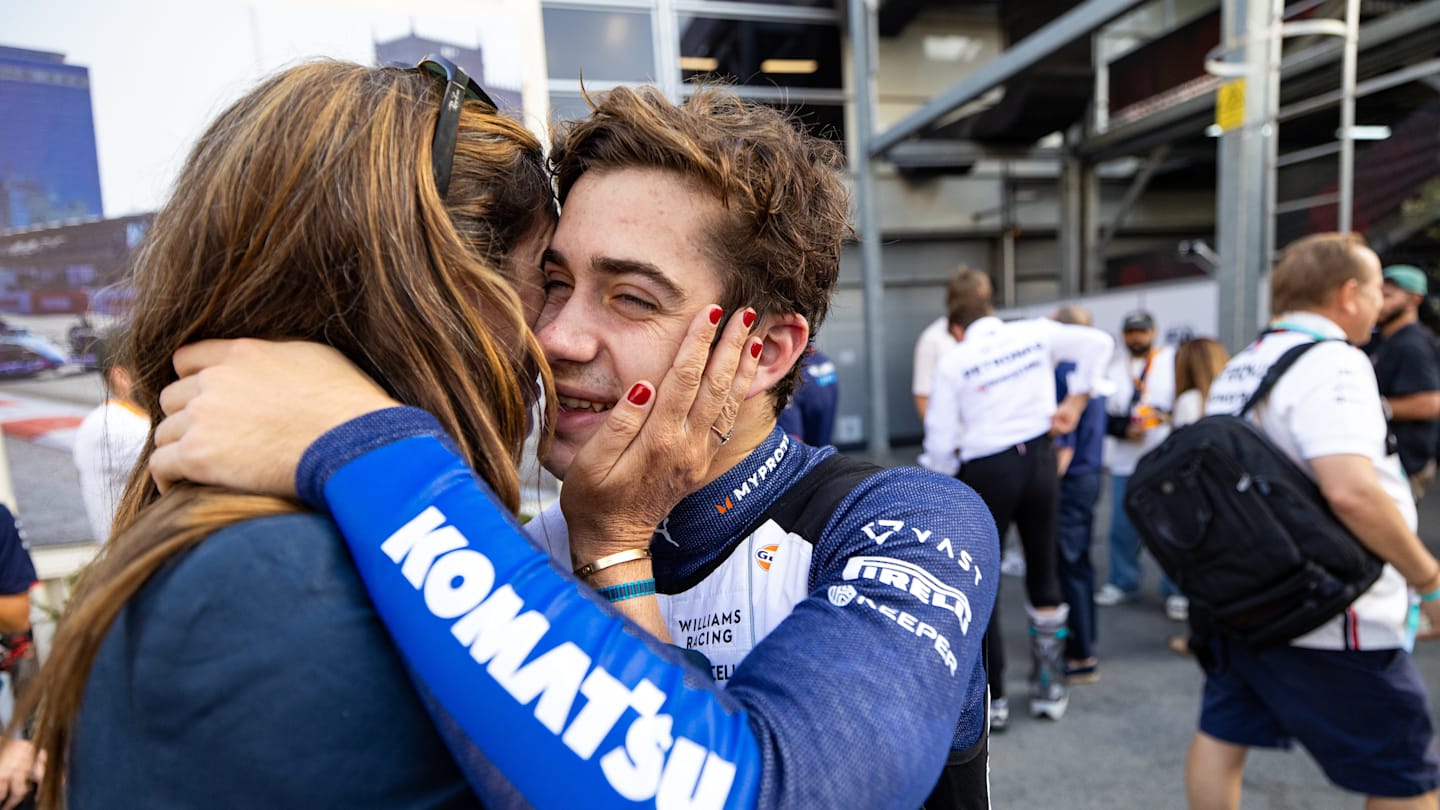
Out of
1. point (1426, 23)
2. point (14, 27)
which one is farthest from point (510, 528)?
point (1426, 23)

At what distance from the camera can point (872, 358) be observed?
33.7 feet

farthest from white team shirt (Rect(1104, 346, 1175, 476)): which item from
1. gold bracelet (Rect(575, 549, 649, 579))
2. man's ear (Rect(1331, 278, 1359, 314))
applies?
gold bracelet (Rect(575, 549, 649, 579))

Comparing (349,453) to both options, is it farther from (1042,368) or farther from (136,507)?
(1042,368)

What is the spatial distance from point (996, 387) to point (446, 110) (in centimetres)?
331

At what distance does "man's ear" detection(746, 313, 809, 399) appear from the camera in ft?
4.22

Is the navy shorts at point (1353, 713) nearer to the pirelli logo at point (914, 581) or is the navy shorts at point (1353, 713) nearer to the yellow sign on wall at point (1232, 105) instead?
the pirelli logo at point (914, 581)

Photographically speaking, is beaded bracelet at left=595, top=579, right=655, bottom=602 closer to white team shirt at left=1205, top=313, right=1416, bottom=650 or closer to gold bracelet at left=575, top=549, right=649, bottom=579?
gold bracelet at left=575, top=549, right=649, bottom=579

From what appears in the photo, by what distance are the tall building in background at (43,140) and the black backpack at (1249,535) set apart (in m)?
5.07

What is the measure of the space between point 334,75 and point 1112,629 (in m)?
5.12

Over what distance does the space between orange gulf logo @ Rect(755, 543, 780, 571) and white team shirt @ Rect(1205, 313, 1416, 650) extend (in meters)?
1.81

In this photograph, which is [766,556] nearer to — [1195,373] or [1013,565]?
[1195,373]

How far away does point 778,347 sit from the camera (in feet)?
4.30

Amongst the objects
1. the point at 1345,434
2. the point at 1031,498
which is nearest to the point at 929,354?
the point at 1031,498

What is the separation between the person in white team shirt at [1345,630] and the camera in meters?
2.07
